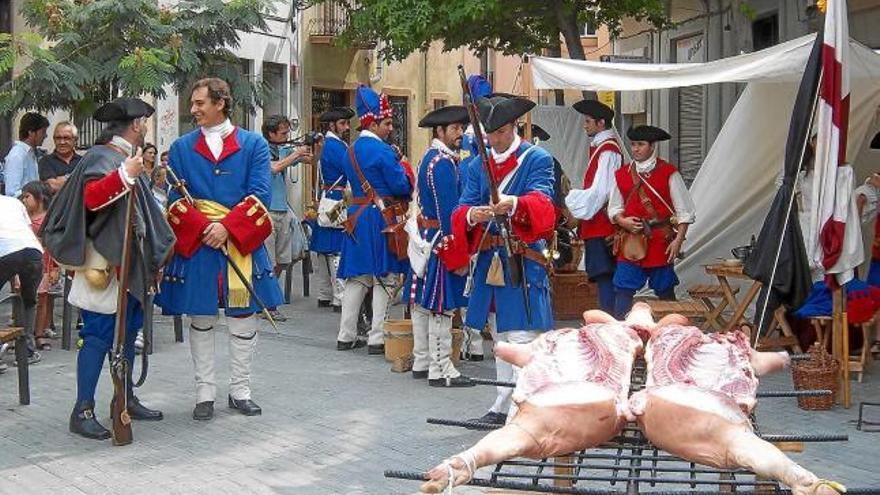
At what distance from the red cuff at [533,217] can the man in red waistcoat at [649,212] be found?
2805 mm

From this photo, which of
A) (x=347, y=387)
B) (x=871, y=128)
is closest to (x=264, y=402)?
(x=347, y=387)

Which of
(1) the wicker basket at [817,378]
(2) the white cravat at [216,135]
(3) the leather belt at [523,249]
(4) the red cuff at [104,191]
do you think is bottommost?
(1) the wicker basket at [817,378]

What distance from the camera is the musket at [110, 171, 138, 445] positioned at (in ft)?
21.5

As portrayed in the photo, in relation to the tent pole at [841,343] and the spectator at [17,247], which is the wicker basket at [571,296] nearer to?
the tent pole at [841,343]

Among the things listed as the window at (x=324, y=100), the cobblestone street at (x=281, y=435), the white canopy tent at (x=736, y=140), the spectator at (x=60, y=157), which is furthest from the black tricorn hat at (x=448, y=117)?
the window at (x=324, y=100)

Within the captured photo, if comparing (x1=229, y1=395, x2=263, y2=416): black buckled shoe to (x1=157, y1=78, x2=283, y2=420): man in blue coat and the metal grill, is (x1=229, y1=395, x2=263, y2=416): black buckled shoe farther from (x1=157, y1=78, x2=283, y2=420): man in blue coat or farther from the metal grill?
the metal grill

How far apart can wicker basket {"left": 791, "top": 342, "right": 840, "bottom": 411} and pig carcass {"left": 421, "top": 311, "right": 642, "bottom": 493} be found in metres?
3.73

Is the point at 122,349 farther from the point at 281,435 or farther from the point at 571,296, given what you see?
the point at 571,296

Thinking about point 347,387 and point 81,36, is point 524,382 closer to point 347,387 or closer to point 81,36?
point 347,387

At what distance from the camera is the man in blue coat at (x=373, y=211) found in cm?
939

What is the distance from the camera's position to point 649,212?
→ 30.3 ft

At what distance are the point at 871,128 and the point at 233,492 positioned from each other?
6542 millimetres

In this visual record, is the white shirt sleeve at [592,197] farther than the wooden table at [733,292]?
Yes

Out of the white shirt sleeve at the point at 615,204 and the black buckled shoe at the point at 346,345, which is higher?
the white shirt sleeve at the point at 615,204
